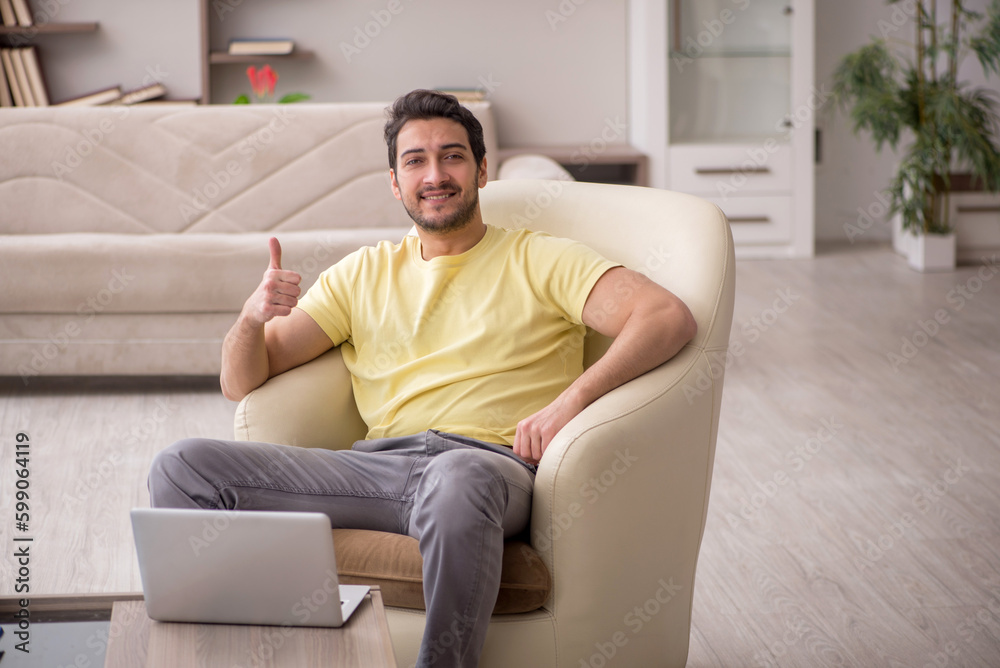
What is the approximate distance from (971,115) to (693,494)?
398cm

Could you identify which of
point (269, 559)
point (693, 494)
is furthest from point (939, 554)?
point (269, 559)

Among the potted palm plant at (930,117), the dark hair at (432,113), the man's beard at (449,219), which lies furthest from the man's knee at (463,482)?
the potted palm plant at (930,117)

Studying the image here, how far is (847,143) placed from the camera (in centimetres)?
578

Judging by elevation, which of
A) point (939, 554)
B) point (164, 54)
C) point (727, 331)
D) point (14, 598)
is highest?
point (164, 54)

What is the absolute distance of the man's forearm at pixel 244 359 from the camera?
1.61m

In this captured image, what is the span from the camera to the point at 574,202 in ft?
6.36

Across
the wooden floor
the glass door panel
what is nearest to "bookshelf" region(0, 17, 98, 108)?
the wooden floor

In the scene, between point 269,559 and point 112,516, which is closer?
point 269,559

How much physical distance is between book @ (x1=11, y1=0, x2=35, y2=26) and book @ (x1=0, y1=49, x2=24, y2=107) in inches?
6.2

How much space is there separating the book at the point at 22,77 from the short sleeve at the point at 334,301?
3885 mm

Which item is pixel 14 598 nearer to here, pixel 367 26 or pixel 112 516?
pixel 112 516

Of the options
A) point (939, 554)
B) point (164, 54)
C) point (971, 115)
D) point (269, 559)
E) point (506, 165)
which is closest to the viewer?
point (269, 559)

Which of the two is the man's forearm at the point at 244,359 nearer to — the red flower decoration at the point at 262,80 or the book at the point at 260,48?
the red flower decoration at the point at 262,80

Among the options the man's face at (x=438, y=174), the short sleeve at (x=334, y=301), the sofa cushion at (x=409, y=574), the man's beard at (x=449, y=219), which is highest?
the man's face at (x=438, y=174)
